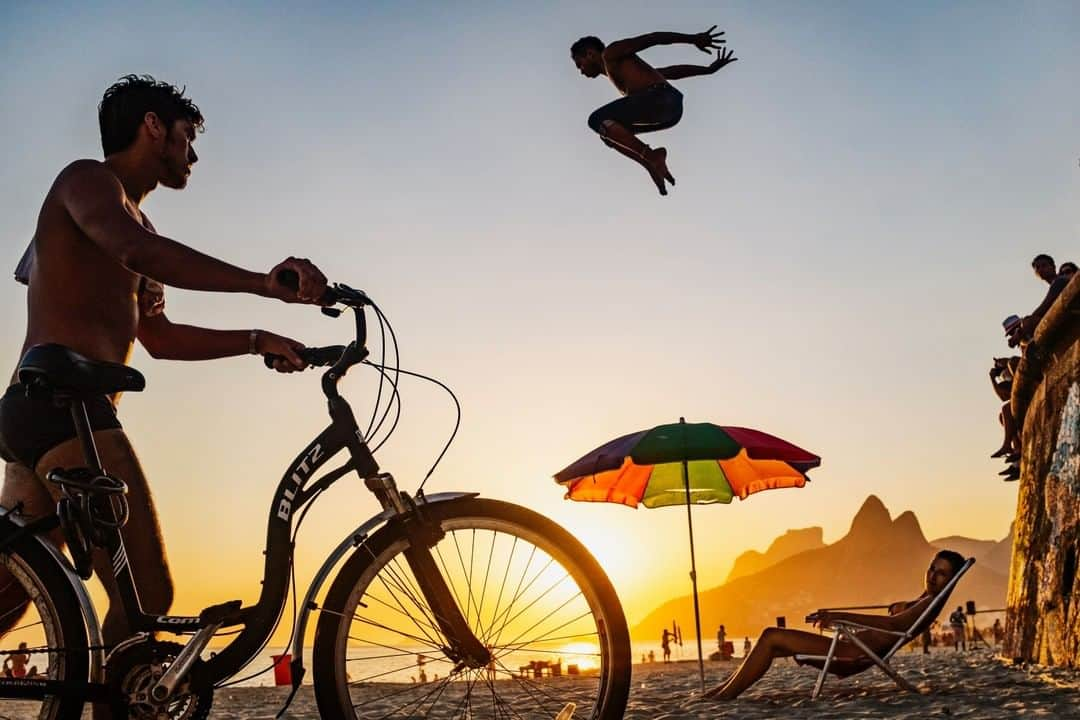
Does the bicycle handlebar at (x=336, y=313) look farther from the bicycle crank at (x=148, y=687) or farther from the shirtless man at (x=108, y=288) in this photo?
the bicycle crank at (x=148, y=687)

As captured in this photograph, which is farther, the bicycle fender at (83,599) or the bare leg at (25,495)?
the bare leg at (25,495)

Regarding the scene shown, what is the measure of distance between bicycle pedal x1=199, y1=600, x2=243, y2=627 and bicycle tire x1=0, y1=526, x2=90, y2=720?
30 centimetres

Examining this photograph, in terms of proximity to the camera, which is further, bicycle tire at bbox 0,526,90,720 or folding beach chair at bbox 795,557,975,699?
folding beach chair at bbox 795,557,975,699

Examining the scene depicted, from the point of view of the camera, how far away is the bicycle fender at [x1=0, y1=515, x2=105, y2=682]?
9.03 ft

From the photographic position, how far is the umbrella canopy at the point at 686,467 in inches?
390

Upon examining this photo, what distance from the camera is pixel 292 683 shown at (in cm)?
268

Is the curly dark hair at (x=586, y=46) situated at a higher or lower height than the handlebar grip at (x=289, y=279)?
higher

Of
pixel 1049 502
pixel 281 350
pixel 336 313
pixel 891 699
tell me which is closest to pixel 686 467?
pixel 1049 502

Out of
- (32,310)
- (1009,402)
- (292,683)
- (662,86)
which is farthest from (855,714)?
(1009,402)

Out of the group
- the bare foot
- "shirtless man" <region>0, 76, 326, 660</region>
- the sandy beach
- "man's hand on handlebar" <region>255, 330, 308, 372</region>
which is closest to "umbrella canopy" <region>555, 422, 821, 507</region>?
the sandy beach

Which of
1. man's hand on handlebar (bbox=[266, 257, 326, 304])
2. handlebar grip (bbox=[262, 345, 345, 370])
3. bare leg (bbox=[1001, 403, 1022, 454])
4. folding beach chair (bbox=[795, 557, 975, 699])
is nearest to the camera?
man's hand on handlebar (bbox=[266, 257, 326, 304])

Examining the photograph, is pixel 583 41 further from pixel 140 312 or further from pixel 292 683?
pixel 292 683

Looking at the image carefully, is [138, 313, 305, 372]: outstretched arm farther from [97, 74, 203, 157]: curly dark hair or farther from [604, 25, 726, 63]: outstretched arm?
[604, 25, 726, 63]: outstretched arm

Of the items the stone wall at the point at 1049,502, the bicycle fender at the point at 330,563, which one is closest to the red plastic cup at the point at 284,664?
the bicycle fender at the point at 330,563
